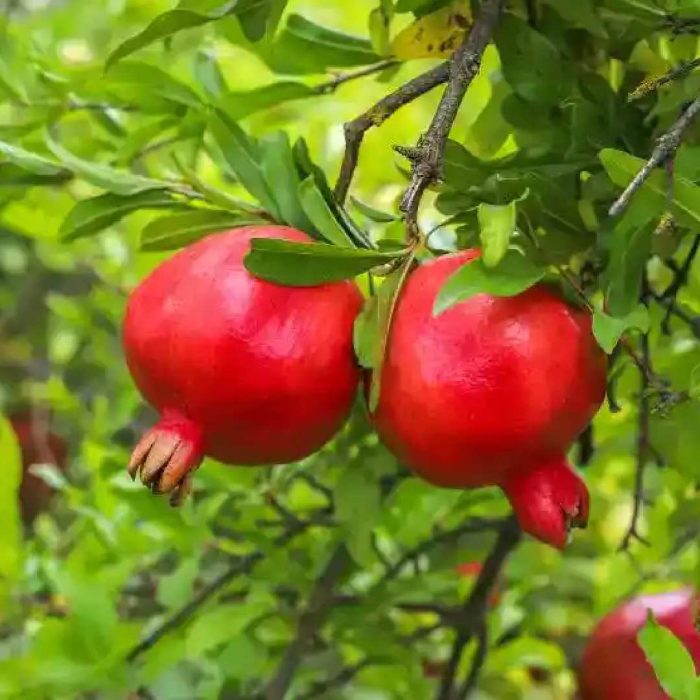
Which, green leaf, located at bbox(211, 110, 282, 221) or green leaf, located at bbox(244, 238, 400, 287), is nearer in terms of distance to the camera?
green leaf, located at bbox(244, 238, 400, 287)

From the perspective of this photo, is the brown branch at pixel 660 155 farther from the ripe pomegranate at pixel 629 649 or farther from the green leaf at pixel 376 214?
the ripe pomegranate at pixel 629 649

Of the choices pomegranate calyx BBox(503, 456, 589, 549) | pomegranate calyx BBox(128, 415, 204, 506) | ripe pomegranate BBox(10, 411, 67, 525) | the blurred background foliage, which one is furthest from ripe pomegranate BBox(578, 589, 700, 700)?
ripe pomegranate BBox(10, 411, 67, 525)

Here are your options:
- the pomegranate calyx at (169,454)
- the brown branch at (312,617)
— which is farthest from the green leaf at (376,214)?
the brown branch at (312,617)

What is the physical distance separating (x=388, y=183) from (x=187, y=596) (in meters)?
0.43

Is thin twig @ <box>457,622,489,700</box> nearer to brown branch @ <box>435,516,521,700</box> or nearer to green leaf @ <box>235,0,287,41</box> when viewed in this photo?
brown branch @ <box>435,516,521,700</box>

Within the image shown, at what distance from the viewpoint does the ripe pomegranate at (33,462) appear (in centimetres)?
160

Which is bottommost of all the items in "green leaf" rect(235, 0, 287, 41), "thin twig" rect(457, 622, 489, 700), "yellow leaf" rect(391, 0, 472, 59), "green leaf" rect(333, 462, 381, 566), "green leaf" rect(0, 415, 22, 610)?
"thin twig" rect(457, 622, 489, 700)

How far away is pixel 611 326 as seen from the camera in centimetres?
48

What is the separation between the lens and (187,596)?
0.82 meters

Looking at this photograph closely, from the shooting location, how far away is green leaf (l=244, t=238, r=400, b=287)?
48cm

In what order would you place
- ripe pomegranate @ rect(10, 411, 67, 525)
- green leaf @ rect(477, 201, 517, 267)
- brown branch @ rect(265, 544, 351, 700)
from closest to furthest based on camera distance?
green leaf @ rect(477, 201, 517, 267) < brown branch @ rect(265, 544, 351, 700) < ripe pomegranate @ rect(10, 411, 67, 525)

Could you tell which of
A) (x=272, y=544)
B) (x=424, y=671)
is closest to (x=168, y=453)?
(x=272, y=544)

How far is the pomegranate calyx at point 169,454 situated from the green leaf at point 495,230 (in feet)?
0.46

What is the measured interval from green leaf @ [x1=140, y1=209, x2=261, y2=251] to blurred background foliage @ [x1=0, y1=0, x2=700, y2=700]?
0.02 metres
